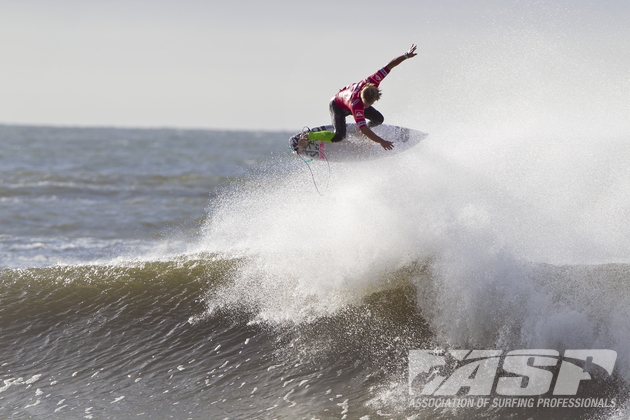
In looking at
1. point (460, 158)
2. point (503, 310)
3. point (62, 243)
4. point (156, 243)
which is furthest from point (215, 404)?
point (62, 243)

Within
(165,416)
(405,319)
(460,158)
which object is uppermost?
(460,158)

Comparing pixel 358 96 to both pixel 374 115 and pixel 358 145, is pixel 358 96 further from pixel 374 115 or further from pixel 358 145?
pixel 358 145

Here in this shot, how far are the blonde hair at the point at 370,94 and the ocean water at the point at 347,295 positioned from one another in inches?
53.9

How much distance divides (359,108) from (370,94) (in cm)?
32

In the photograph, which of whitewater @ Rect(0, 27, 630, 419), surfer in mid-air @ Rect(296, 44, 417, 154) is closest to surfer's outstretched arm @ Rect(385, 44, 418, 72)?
surfer in mid-air @ Rect(296, 44, 417, 154)

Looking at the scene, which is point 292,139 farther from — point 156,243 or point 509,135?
point 156,243

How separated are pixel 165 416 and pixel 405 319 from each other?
295cm

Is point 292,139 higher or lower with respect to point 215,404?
higher

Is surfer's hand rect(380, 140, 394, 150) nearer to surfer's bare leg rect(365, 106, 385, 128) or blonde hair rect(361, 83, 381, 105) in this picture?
surfer's bare leg rect(365, 106, 385, 128)

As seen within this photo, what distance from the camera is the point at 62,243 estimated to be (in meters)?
14.2

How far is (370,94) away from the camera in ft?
27.2

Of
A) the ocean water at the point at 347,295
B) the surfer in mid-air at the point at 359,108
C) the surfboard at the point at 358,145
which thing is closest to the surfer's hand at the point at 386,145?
the surfer in mid-air at the point at 359,108

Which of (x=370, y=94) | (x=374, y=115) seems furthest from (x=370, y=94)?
(x=374, y=115)

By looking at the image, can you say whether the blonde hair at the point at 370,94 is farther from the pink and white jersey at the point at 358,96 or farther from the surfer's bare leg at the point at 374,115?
the surfer's bare leg at the point at 374,115
